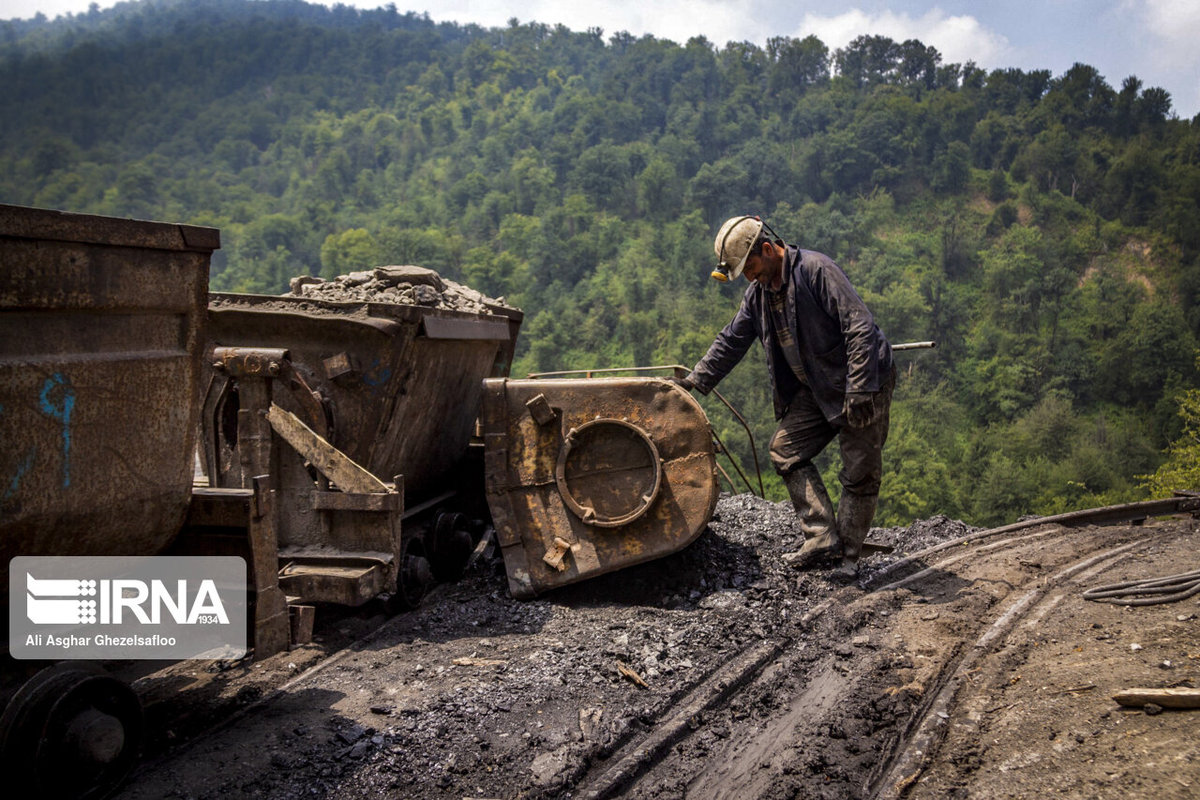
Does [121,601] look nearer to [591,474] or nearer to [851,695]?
[591,474]

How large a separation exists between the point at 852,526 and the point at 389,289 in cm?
311

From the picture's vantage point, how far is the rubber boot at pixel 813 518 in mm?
5027

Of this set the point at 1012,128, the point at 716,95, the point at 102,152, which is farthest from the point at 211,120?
the point at 1012,128

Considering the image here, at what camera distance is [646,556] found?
4.73m

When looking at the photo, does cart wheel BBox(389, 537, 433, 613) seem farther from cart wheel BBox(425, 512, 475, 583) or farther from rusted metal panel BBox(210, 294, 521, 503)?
rusted metal panel BBox(210, 294, 521, 503)

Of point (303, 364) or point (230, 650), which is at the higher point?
point (303, 364)

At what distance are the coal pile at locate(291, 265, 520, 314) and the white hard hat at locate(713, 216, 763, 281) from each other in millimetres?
1663

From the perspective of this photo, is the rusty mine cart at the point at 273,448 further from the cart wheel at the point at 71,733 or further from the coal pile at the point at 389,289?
the coal pile at the point at 389,289

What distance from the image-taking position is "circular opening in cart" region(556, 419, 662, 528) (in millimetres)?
4766

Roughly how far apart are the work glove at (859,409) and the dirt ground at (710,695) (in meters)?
0.98

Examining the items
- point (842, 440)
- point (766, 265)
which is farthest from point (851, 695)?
point (766, 265)

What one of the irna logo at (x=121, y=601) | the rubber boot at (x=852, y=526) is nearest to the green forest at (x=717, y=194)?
the rubber boot at (x=852, y=526)

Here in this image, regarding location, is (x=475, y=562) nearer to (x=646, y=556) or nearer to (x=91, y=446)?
(x=646, y=556)

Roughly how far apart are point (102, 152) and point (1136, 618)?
318ft
